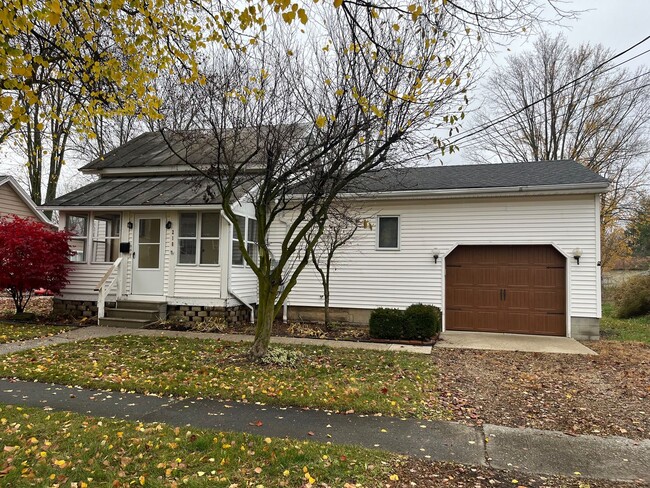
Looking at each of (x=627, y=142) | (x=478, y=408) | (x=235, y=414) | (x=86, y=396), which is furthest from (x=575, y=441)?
(x=627, y=142)

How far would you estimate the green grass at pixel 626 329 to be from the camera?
36.6 feet

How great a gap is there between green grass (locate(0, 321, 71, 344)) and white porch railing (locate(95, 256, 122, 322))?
99 cm

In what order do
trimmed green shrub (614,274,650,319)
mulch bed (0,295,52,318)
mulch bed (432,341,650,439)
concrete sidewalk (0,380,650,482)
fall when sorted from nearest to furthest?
concrete sidewalk (0,380,650,482) < mulch bed (432,341,650,439) < mulch bed (0,295,52,318) < trimmed green shrub (614,274,650,319)

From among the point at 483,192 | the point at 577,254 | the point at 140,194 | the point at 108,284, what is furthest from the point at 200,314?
the point at 577,254

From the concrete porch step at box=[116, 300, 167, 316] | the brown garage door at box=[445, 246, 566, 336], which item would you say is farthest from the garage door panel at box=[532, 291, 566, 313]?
the concrete porch step at box=[116, 300, 167, 316]

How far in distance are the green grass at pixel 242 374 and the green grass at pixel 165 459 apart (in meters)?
1.33

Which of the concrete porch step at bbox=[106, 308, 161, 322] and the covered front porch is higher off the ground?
the covered front porch

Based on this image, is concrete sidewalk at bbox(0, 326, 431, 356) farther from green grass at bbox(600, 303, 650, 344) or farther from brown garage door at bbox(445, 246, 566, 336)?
green grass at bbox(600, 303, 650, 344)

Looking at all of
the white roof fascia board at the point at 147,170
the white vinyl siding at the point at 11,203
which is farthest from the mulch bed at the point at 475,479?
the white vinyl siding at the point at 11,203

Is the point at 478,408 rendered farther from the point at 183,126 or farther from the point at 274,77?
the point at 183,126

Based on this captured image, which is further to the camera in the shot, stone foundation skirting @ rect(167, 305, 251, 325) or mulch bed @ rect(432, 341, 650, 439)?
→ stone foundation skirting @ rect(167, 305, 251, 325)

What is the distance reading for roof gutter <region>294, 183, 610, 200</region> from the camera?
10.4m

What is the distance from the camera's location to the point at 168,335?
32.8ft

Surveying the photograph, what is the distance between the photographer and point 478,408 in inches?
214
